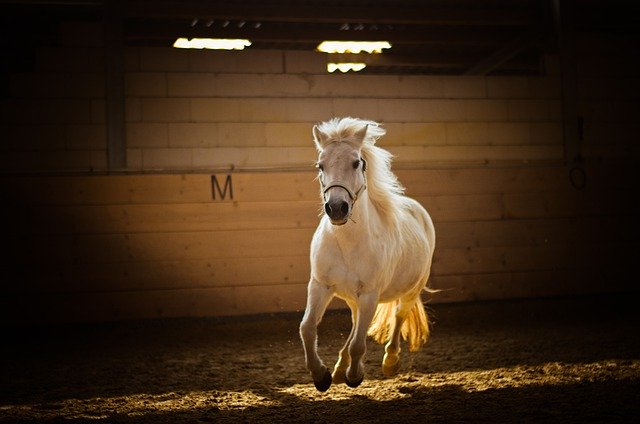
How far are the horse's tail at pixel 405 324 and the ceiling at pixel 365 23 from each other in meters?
2.90

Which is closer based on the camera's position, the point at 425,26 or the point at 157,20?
the point at 157,20

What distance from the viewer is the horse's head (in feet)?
10.3

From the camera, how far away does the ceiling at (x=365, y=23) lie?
620 cm

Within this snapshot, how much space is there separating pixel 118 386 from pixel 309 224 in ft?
9.08

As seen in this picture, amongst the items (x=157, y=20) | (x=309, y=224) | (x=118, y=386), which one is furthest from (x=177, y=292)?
(x=157, y=20)

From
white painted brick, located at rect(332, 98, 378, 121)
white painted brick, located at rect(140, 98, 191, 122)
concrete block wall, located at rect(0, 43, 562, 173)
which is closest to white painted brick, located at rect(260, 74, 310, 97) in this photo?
concrete block wall, located at rect(0, 43, 562, 173)

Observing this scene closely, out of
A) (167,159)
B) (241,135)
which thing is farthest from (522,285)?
(167,159)

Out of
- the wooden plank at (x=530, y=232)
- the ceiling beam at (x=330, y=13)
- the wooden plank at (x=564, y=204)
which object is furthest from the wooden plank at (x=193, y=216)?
the ceiling beam at (x=330, y=13)

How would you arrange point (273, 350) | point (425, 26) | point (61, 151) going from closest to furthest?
point (273, 350) → point (61, 151) → point (425, 26)

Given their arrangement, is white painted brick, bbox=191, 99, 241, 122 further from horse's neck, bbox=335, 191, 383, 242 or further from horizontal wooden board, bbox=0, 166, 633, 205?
horse's neck, bbox=335, 191, 383, 242

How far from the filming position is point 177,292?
19.9 feet

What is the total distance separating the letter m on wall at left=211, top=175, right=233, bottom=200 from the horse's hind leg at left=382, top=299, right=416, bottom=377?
224 centimetres

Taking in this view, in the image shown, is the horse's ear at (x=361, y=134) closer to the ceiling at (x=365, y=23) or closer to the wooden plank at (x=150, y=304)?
the wooden plank at (x=150, y=304)

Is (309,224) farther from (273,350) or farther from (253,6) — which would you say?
(253,6)
